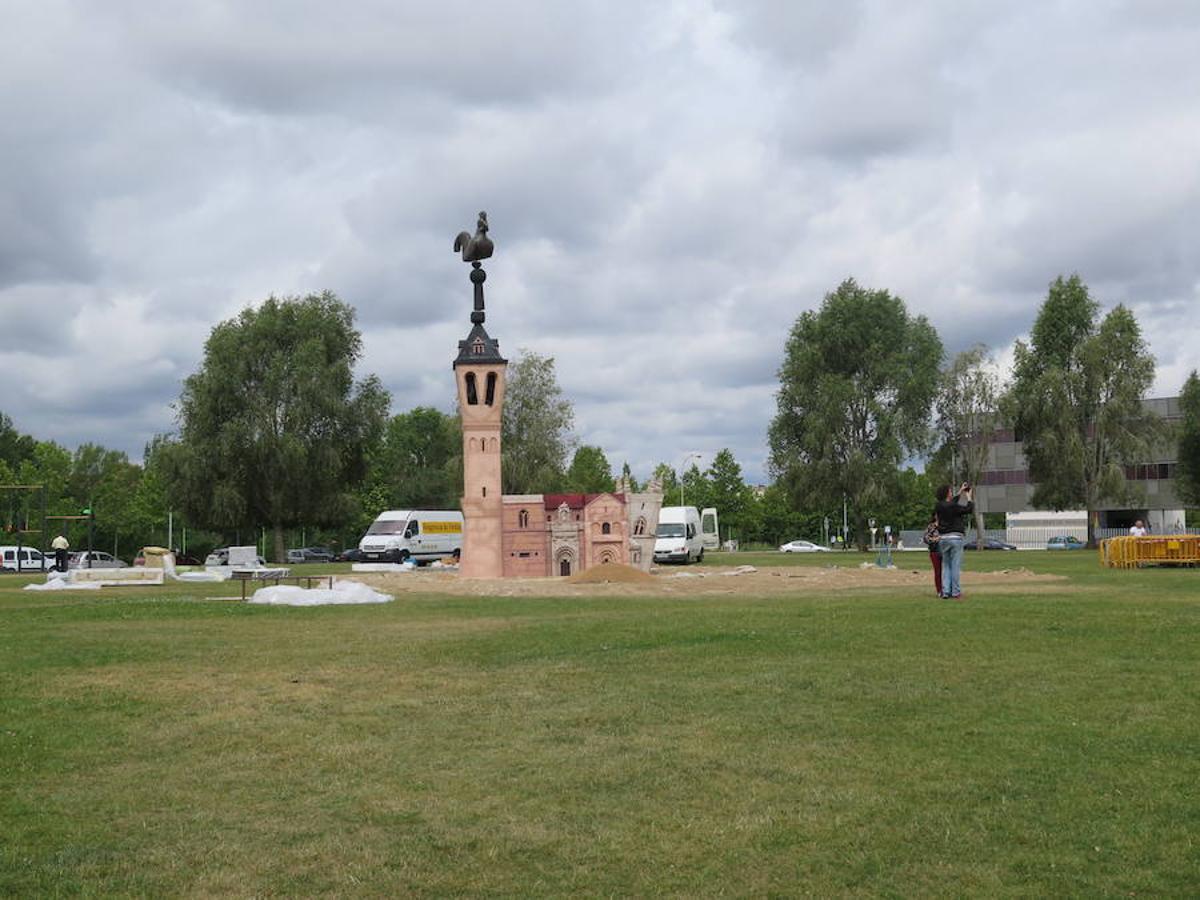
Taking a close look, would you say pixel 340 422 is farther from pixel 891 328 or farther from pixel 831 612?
pixel 831 612

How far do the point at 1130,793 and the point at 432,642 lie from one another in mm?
11265

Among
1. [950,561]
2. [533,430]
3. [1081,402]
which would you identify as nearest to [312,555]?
[533,430]

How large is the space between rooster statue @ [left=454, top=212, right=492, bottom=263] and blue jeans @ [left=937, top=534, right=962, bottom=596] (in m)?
26.1

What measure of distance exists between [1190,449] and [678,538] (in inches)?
1938

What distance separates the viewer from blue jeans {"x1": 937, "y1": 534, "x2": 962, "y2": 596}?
22.9 meters

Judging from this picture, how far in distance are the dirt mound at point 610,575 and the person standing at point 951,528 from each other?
14901 mm

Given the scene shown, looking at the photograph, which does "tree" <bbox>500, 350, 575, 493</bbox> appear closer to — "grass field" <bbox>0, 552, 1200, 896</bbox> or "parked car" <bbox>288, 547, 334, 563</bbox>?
"parked car" <bbox>288, 547, 334, 563</bbox>

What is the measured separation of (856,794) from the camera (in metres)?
7.78

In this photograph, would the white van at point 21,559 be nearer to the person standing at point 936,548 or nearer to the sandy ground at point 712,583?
the sandy ground at point 712,583

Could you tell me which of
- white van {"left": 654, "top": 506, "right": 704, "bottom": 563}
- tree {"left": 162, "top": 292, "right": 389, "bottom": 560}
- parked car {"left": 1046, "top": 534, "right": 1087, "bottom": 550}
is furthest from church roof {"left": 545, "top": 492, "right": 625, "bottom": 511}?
parked car {"left": 1046, "top": 534, "right": 1087, "bottom": 550}

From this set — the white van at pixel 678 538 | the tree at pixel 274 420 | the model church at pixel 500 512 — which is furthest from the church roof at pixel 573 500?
the tree at pixel 274 420

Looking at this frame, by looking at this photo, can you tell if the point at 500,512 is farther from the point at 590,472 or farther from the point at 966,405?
the point at 590,472

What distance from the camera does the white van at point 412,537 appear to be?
64.2 meters

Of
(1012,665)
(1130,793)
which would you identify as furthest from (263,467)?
(1130,793)
